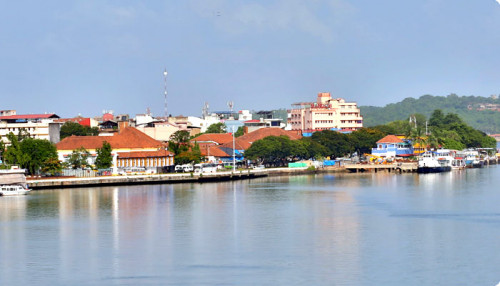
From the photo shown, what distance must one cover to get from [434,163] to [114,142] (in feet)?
75.5

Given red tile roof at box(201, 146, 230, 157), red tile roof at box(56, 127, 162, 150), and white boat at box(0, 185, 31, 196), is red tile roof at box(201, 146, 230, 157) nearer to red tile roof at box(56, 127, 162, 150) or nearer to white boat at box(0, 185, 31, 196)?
red tile roof at box(56, 127, 162, 150)

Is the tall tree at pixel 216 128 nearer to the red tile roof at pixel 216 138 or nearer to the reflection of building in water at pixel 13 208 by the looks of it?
the red tile roof at pixel 216 138

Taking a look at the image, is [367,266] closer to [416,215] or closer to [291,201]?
[416,215]

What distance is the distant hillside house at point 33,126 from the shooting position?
6869 cm

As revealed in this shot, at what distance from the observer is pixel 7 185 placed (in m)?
47.1

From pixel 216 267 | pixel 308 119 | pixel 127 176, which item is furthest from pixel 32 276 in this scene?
pixel 308 119

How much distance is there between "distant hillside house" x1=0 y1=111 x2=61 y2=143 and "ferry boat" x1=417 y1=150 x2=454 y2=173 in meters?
27.5

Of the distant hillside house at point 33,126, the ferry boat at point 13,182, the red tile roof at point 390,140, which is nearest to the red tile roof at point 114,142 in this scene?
the distant hillside house at point 33,126

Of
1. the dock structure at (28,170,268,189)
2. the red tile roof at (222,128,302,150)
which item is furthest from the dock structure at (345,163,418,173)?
the dock structure at (28,170,268,189)

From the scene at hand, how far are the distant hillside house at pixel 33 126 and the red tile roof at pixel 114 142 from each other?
→ 23.6 feet

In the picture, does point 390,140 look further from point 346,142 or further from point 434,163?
point 434,163

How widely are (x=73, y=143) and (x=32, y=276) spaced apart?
3951 centimetres

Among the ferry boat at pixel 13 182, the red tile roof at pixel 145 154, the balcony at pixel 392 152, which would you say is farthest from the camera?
the balcony at pixel 392 152

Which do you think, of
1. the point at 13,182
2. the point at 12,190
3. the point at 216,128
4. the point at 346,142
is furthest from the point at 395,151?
the point at 12,190
